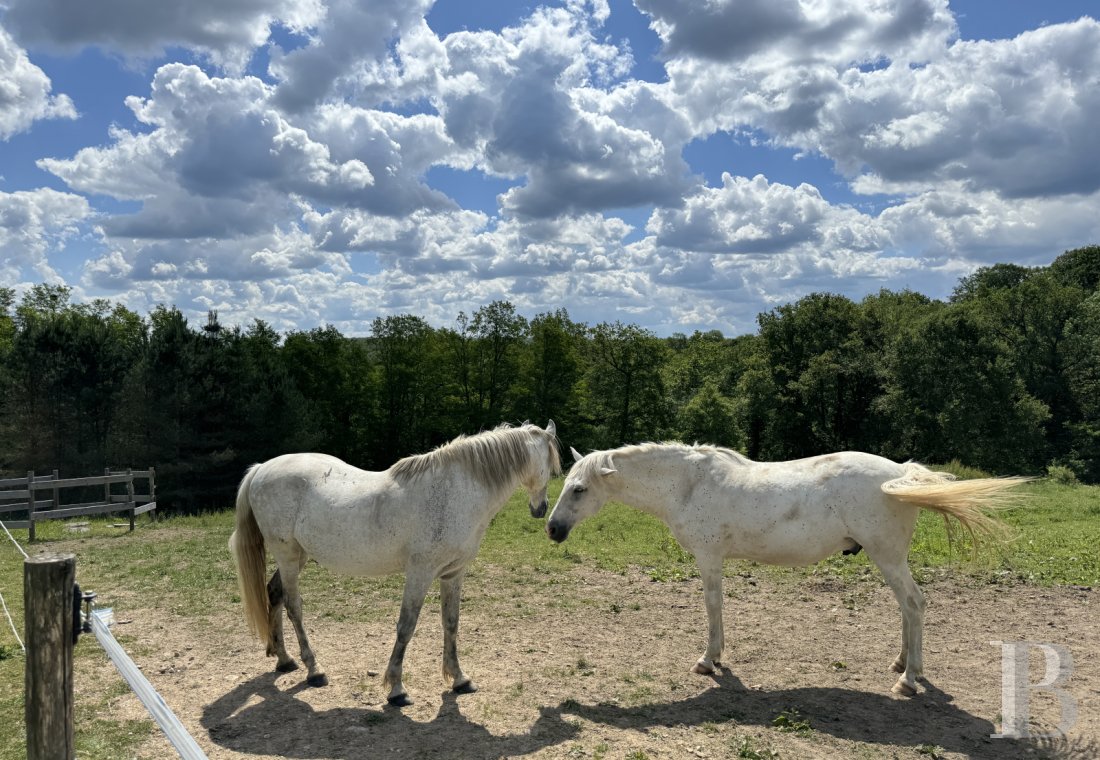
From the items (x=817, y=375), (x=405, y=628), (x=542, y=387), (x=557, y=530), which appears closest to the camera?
(x=405, y=628)

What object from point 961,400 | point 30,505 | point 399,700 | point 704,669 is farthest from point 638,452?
point 961,400

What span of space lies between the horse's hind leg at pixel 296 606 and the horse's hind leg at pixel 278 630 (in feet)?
0.31

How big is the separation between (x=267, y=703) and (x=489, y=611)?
125 inches

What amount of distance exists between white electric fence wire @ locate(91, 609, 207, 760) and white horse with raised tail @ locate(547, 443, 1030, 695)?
13.7ft

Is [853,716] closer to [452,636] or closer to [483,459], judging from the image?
[452,636]

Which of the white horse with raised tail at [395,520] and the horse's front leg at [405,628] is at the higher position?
the white horse with raised tail at [395,520]

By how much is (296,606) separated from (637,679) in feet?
11.2

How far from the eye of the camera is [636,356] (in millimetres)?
45844

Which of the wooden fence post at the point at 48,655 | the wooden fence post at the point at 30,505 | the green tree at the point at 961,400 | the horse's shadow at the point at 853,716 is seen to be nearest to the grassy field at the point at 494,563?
the wooden fence post at the point at 30,505

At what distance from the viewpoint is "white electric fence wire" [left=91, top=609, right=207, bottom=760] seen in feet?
9.10

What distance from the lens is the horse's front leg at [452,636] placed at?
6.20m

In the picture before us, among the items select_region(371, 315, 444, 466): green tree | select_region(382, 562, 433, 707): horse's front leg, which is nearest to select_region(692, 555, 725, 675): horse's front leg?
select_region(382, 562, 433, 707): horse's front leg

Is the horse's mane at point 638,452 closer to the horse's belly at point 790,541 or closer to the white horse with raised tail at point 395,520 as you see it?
the white horse with raised tail at point 395,520

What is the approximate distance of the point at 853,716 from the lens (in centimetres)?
564
